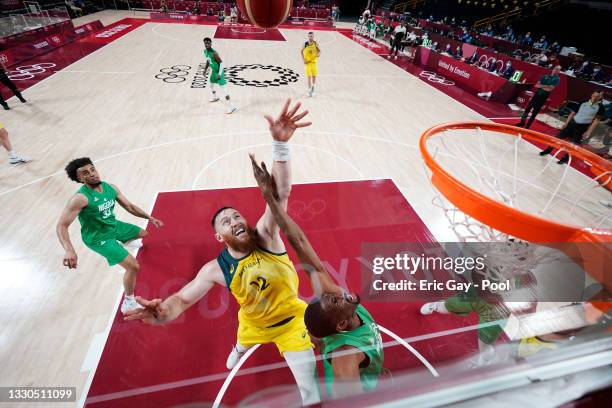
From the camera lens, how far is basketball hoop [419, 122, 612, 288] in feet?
6.06

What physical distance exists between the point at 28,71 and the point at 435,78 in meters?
14.7

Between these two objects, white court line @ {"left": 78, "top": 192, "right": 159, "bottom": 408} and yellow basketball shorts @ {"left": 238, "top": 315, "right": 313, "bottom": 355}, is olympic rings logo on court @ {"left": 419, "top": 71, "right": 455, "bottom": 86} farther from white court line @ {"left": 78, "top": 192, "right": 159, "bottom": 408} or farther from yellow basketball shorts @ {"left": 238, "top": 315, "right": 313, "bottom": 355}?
white court line @ {"left": 78, "top": 192, "right": 159, "bottom": 408}

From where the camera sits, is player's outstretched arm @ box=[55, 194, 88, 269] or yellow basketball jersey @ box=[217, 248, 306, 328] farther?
player's outstretched arm @ box=[55, 194, 88, 269]

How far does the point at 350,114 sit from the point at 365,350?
23.8ft

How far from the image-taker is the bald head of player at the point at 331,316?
6.54 ft

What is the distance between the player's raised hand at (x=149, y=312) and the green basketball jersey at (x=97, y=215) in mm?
1583

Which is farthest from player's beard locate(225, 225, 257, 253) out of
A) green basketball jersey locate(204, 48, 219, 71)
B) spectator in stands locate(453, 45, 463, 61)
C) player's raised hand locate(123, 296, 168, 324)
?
spectator in stands locate(453, 45, 463, 61)

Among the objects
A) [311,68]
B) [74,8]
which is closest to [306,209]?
[311,68]

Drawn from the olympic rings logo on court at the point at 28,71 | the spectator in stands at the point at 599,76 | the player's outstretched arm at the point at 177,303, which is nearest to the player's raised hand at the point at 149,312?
the player's outstretched arm at the point at 177,303

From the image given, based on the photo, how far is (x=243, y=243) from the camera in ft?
7.70

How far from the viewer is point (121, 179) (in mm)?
5297

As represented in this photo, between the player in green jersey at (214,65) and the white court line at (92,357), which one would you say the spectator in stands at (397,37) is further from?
the white court line at (92,357)

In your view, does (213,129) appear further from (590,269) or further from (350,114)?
(590,269)

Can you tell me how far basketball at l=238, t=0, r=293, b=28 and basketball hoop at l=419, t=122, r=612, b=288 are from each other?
243 cm
